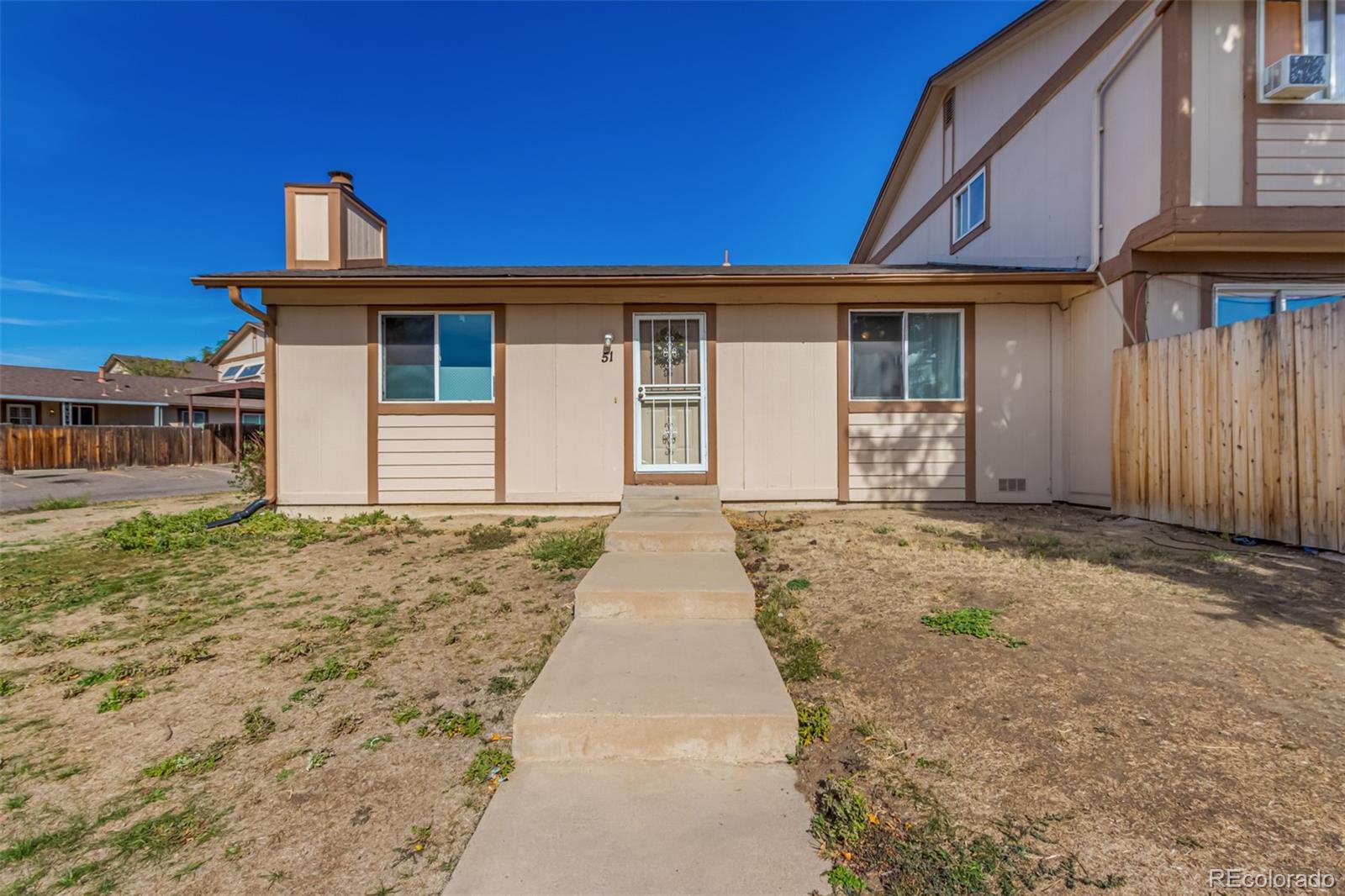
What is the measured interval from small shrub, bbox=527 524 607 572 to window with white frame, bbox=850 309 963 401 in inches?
147

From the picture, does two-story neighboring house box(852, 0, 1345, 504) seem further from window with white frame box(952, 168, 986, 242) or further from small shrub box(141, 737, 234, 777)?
small shrub box(141, 737, 234, 777)

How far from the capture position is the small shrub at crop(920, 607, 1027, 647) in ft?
9.86

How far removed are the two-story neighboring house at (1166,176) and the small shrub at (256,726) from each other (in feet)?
25.0

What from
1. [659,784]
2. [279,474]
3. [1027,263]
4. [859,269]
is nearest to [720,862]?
[659,784]

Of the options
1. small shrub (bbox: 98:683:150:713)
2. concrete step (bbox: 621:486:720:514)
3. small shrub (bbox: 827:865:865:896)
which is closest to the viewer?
small shrub (bbox: 827:865:865:896)

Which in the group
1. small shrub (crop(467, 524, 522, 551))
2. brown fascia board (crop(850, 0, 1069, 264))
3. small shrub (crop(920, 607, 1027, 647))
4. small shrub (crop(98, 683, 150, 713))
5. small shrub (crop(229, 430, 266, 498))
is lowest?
small shrub (crop(98, 683, 150, 713))

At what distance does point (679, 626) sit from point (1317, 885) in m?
2.46

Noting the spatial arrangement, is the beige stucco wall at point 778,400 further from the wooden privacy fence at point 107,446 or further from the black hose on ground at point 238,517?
the wooden privacy fence at point 107,446

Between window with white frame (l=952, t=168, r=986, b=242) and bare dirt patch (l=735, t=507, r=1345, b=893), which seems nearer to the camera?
bare dirt patch (l=735, t=507, r=1345, b=893)

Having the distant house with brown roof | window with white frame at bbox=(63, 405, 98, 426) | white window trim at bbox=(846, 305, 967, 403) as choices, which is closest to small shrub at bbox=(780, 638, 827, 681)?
white window trim at bbox=(846, 305, 967, 403)

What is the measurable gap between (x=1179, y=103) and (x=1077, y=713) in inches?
244

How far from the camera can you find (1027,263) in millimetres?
7840

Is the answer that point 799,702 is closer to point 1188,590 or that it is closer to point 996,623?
point 996,623

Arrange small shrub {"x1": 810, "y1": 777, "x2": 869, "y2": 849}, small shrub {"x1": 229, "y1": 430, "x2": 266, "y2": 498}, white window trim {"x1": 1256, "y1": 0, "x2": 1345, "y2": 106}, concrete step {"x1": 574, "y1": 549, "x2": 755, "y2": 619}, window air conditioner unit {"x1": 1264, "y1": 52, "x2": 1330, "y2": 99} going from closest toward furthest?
small shrub {"x1": 810, "y1": 777, "x2": 869, "y2": 849}
concrete step {"x1": 574, "y1": 549, "x2": 755, "y2": 619}
window air conditioner unit {"x1": 1264, "y1": 52, "x2": 1330, "y2": 99}
white window trim {"x1": 1256, "y1": 0, "x2": 1345, "y2": 106}
small shrub {"x1": 229, "y1": 430, "x2": 266, "y2": 498}
